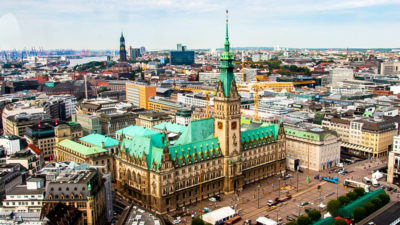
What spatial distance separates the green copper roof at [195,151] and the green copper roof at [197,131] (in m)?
5.08

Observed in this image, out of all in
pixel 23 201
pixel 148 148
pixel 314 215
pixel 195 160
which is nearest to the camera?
pixel 23 201

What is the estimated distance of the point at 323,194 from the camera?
4963 inches

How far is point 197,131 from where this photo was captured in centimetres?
12850

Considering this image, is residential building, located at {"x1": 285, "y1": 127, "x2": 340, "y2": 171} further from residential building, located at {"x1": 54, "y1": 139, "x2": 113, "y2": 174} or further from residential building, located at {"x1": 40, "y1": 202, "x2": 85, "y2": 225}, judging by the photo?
residential building, located at {"x1": 40, "y1": 202, "x2": 85, "y2": 225}

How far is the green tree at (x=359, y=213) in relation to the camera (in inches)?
3991

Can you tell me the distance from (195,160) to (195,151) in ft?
9.27

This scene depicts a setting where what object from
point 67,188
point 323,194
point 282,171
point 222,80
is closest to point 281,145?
point 282,171

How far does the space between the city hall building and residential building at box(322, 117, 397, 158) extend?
6056cm

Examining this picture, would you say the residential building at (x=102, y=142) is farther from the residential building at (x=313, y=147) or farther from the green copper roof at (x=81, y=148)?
the residential building at (x=313, y=147)

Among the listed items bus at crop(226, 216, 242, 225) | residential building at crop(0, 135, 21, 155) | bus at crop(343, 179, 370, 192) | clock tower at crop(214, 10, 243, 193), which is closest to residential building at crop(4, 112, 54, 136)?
residential building at crop(0, 135, 21, 155)

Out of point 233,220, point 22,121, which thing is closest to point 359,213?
point 233,220

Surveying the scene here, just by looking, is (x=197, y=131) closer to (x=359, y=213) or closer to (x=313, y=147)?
(x=313, y=147)

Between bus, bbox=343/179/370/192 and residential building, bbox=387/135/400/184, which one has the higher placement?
residential building, bbox=387/135/400/184

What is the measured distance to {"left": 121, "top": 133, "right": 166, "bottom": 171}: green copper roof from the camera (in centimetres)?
11375
